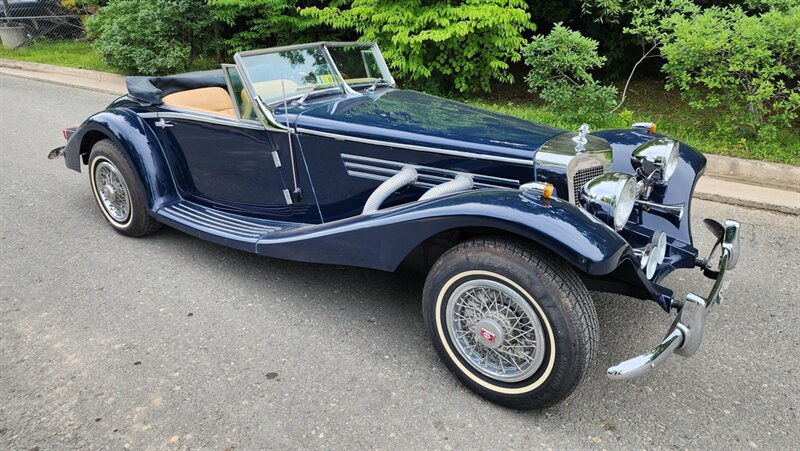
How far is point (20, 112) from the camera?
28.0ft

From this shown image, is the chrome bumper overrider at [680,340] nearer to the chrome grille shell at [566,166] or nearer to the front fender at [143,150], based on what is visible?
the chrome grille shell at [566,166]

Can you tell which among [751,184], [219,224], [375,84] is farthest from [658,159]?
[751,184]

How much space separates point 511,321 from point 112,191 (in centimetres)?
338

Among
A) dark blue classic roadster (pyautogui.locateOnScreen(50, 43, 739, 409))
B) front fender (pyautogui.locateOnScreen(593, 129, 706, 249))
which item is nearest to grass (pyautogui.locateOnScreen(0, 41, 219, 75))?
dark blue classic roadster (pyautogui.locateOnScreen(50, 43, 739, 409))

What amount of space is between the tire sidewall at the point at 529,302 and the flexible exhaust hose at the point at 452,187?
45cm

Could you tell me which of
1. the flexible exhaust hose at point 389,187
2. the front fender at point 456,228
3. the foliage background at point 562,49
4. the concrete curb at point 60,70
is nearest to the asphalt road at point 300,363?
the front fender at point 456,228

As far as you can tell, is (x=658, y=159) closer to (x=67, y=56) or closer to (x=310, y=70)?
(x=310, y=70)

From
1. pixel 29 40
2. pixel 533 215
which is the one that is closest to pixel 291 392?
pixel 533 215

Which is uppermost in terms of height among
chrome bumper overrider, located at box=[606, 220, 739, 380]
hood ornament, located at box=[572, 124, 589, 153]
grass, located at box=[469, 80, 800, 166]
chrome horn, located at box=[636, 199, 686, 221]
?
hood ornament, located at box=[572, 124, 589, 153]

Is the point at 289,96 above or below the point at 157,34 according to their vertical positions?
below

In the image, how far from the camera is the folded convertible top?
4.03 m

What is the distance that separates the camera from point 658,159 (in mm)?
3129

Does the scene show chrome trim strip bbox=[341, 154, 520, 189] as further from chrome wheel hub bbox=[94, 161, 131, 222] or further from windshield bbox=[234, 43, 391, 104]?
chrome wheel hub bbox=[94, 161, 131, 222]

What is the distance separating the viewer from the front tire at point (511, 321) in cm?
228
